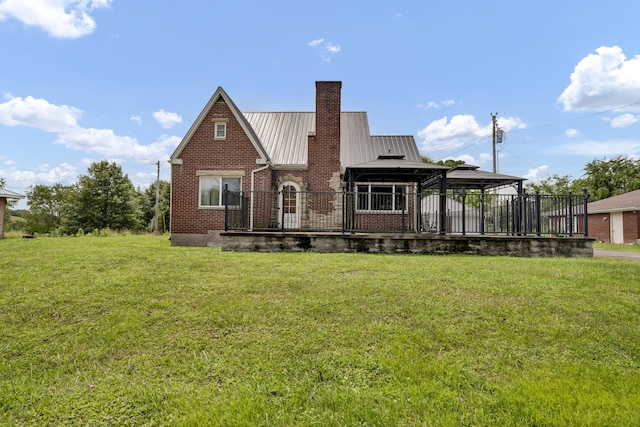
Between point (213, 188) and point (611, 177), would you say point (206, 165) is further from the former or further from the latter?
point (611, 177)

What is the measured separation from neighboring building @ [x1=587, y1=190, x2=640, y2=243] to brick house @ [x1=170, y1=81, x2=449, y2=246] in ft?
53.4

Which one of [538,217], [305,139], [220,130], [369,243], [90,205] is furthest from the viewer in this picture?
[90,205]

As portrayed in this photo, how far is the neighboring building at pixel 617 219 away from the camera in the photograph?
72.8 feet

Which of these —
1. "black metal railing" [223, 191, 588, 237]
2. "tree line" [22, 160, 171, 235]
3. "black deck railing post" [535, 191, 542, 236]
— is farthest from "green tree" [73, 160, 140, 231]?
"black deck railing post" [535, 191, 542, 236]

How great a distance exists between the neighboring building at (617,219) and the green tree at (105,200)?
4256cm

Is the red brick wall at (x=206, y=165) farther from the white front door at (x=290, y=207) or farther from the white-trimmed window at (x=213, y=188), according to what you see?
the white front door at (x=290, y=207)

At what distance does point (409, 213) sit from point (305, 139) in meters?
6.08

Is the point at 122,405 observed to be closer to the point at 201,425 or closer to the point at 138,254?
the point at 201,425

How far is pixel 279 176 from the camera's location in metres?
15.1

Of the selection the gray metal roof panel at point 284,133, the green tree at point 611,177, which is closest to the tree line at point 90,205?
the gray metal roof panel at point 284,133

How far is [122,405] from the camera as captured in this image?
2748mm

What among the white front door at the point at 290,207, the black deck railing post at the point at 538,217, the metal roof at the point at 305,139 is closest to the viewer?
the black deck railing post at the point at 538,217

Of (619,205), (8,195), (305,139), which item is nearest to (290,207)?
(305,139)

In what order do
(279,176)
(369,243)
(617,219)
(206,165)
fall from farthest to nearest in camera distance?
(617,219)
(279,176)
(206,165)
(369,243)
